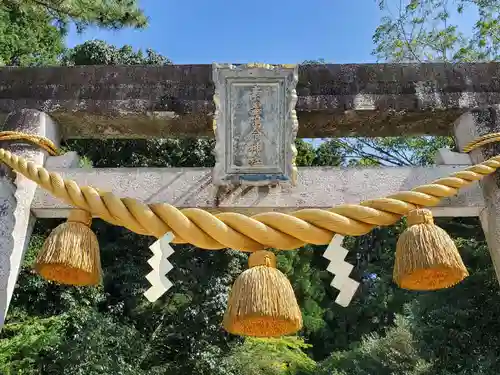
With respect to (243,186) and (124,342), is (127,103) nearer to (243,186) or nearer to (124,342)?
(243,186)

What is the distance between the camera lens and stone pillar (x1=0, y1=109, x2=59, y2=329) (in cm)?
239

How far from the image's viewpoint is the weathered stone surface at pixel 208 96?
9.18 feet

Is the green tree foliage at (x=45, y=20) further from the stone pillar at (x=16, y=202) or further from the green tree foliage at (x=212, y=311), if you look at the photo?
the stone pillar at (x=16, y=202)

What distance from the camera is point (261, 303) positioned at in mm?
1852

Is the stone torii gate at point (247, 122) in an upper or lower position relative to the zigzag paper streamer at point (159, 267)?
upper

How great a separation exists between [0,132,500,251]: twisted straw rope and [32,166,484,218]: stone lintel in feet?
0.92

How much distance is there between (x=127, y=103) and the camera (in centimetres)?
281

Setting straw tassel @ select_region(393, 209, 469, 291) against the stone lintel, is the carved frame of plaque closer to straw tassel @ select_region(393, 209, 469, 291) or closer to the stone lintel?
the stone lintel

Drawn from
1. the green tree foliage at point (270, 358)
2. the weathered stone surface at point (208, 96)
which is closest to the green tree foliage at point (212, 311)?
the green tree foliage at point (270, 358)

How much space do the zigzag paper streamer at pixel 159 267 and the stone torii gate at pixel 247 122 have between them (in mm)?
465

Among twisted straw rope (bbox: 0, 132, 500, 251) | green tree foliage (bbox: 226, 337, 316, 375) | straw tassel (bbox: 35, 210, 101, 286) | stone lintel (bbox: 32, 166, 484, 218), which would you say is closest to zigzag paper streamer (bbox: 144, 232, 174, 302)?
twisted straw rope (bbox: 0, 132, 500, 251)

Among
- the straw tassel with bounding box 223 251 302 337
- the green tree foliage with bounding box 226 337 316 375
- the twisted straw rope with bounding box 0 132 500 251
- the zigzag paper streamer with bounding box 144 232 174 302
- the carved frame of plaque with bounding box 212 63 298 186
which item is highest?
the carved frame of plaque with bounding box 212 63 298 186

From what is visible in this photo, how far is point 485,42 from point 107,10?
6.04m

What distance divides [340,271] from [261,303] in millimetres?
361
